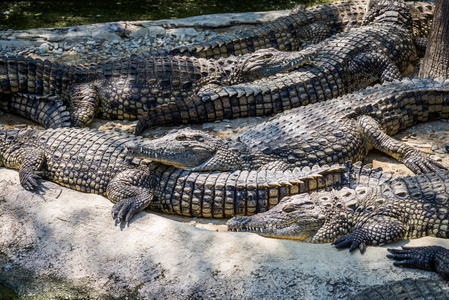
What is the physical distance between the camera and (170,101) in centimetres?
601

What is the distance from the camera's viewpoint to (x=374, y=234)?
360 centimetres

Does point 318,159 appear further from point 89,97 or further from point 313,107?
point 89,97

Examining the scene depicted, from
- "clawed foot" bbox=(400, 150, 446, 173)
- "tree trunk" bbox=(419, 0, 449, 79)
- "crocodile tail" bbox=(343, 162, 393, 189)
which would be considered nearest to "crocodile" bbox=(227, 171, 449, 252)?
"crocodile tail" bbox=(343, 162, 393, 189)

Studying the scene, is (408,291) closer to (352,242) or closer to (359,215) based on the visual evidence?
(352,242)

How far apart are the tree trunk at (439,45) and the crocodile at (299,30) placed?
1.58 metres

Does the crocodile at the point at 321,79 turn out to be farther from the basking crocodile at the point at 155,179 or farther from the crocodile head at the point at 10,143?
the crocodile head at the point at 10,143

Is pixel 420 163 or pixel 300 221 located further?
pixel 420 163

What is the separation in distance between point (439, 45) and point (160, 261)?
171 inches

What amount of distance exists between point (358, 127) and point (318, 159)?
0.65 meters

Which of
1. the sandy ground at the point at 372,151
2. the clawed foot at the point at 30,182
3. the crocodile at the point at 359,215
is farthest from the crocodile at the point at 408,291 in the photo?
the clawed foot at the point at 30,182

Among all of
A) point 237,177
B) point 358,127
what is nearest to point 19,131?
point 237,177

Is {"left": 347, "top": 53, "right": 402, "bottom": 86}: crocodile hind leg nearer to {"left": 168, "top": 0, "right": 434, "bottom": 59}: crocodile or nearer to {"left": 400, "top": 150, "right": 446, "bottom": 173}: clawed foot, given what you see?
{"left": 168, "top": 0, "right": 434, "bottom": 59}: crocodile

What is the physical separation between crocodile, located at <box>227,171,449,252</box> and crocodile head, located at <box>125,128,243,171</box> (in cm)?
76

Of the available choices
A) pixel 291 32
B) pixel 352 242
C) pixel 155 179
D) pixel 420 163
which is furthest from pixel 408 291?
pixel 291 32
